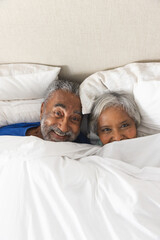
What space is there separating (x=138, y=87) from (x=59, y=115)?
41 cm

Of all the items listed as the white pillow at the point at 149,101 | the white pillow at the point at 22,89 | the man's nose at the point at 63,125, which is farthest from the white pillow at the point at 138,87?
the white pillow at the point at 22,89

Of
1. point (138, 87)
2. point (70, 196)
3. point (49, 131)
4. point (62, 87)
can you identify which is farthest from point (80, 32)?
point (70, 196)

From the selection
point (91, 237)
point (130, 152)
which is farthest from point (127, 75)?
point (91, 237)

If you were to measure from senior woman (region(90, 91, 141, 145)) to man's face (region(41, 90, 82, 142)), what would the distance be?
0.40 ft

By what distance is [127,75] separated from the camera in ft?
3.72

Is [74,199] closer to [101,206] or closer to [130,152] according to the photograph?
[101,206]

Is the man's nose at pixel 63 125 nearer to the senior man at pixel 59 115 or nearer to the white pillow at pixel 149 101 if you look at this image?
the senior man at pixel 59 115

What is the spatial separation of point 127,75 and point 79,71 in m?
0.27

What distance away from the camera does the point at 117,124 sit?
112 centimetres

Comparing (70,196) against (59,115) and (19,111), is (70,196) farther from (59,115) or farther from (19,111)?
(19,111)

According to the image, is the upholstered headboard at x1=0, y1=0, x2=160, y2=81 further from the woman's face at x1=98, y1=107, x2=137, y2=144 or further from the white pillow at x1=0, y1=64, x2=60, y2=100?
the woman's face at x1=98, y1=107, x2=137, y2=144

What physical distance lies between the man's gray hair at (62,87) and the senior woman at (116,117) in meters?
0.15

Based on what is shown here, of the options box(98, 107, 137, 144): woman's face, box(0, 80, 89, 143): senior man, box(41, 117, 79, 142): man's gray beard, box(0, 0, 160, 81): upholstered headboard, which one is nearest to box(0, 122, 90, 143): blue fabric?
box(0, 80, 89, 143): senior man

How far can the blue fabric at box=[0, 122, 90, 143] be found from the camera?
120cm
